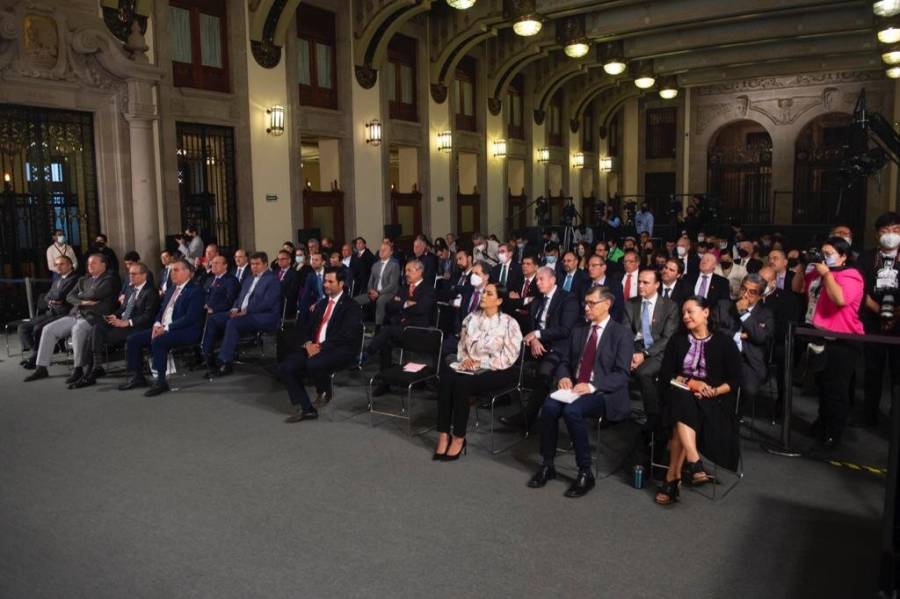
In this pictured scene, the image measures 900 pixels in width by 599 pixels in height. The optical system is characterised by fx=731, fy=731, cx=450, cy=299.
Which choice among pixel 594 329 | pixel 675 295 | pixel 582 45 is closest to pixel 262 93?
pixel 582 45

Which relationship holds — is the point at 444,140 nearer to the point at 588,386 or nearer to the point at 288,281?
the point at 288,281

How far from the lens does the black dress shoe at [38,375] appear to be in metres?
8.46

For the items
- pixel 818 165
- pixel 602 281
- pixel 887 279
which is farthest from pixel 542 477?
pixel 818 165

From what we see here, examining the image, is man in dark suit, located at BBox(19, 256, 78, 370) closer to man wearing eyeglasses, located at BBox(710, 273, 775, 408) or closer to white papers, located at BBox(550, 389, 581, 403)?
white papers, located at BBox(550, 389, 581, 403)

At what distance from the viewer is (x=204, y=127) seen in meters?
13.2

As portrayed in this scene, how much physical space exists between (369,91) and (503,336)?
37.8ft

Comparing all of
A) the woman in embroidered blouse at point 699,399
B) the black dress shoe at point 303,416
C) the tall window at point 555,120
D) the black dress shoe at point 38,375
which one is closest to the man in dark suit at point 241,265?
the black dress shoe at point 38,375

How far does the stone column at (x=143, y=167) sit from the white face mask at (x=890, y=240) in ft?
33.5

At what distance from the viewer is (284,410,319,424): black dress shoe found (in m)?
6.90

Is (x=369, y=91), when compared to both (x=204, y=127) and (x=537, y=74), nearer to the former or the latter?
(x=204, y=127)

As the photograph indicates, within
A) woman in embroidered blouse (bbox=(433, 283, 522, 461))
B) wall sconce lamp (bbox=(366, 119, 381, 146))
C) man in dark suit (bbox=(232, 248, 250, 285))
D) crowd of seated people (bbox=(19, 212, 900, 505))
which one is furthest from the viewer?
wall sconce lamp (bbox=(366, 119, 381, 146))

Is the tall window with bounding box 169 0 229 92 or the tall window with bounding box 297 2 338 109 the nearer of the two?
the tall window with bounding box 169 0 229 92

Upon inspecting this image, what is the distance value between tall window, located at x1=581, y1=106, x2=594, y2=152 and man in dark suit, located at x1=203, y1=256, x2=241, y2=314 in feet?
65.9

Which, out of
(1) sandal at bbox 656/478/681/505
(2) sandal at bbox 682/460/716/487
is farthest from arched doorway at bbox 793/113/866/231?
(1) sandal at bbox 656/478/681/505
